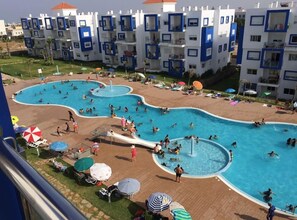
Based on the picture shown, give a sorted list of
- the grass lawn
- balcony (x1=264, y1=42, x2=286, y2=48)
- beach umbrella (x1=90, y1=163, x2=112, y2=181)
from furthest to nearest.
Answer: balcony (x1=264, y1=42, x2=286, y2=48)
beach umbrella (x1=90, y1=163, x2=112, y2=181)
the grass lawn

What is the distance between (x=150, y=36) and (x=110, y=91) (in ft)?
67.0

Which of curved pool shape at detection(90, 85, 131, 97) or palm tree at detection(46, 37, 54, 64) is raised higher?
palm tree at detection(46, 37, 54, 64)

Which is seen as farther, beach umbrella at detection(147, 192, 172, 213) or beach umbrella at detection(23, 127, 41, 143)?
beach umbrella at detection(23, 127, 41, 143)

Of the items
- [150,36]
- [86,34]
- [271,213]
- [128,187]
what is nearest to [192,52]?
[150,36]

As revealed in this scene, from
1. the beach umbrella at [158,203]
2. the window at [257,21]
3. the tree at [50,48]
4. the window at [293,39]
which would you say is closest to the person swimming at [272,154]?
the beach umbrella at [158,203]

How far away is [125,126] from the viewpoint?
3134 cm

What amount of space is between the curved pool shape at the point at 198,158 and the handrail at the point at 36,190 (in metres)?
21.2

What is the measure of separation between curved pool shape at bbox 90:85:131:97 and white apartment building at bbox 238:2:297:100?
804 inches

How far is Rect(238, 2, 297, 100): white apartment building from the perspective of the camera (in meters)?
39.9

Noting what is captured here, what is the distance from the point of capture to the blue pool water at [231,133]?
71.6 ft

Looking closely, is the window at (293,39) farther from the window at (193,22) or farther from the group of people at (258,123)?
the window at (193,22)

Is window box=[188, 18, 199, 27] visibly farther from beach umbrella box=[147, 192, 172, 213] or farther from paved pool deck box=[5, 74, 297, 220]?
beach umbrella box=[147, 192, 172, 213]

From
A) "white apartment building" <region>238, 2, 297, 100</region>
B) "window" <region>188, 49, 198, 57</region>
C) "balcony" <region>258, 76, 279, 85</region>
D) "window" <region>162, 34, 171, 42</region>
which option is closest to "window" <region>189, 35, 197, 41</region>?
"window" <region>188, 49, 198, 57</region>

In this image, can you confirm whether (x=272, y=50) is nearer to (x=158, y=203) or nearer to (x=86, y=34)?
(x=158, y=203)
